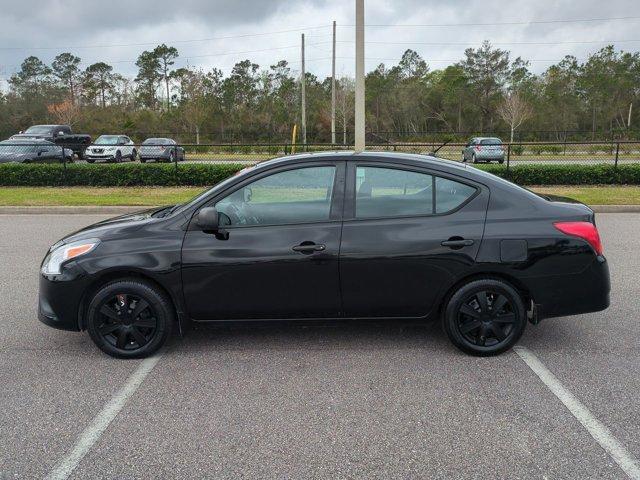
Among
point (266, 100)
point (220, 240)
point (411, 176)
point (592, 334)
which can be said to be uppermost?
point (266, 100)

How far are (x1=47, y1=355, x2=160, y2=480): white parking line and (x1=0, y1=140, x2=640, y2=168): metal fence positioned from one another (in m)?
13.1

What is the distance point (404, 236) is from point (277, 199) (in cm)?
101

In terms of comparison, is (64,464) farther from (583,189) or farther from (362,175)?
(583,189)

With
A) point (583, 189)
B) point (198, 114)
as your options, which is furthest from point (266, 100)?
point (583, 189)

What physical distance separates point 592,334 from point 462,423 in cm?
209

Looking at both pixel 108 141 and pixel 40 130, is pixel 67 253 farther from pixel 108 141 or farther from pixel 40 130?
pixel 40 130

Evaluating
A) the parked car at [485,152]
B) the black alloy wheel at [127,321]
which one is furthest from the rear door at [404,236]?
the parked car at [485,152]

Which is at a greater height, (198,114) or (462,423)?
(198,114)

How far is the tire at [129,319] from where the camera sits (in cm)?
405

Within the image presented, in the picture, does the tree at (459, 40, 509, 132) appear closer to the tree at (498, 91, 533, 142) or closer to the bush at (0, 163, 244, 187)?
the tree at (498, 91, 533, 142)

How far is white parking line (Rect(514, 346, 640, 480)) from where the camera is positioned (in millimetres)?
2795

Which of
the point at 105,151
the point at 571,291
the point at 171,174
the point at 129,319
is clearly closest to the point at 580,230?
the point at 571,291

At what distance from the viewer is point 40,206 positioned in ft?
42.2

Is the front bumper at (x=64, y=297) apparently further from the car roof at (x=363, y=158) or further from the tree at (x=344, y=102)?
the tree at (x=344, y=102)
